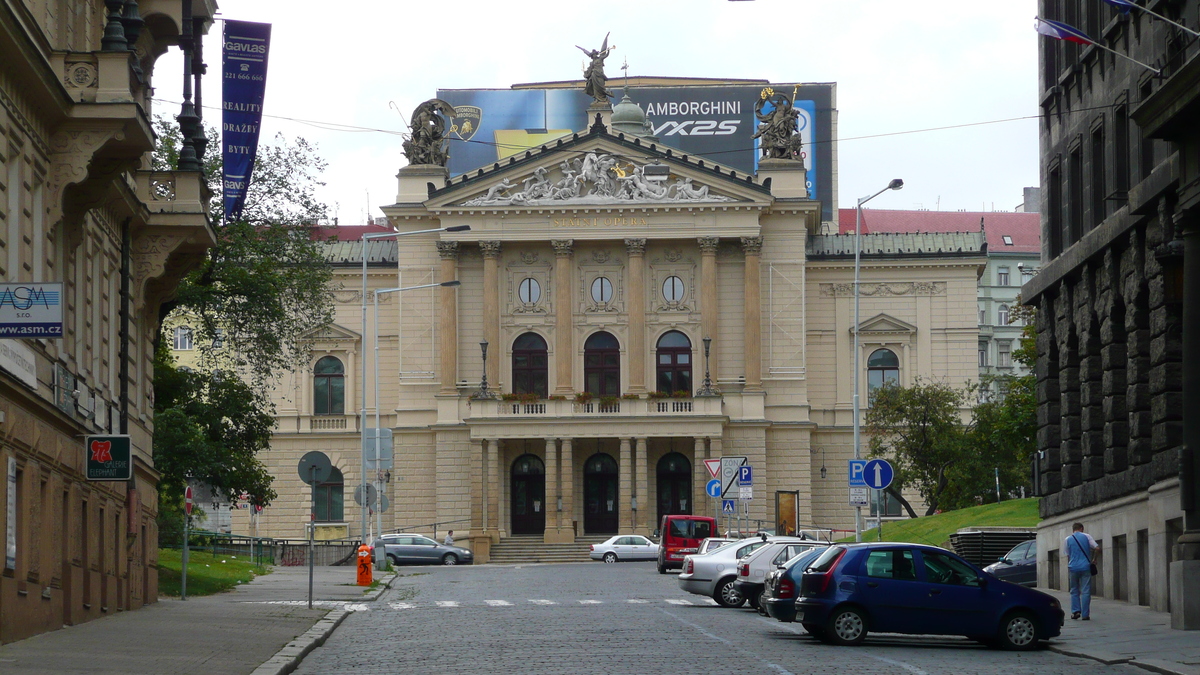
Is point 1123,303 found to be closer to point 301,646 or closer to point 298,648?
point 301,646

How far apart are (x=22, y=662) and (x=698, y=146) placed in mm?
90316

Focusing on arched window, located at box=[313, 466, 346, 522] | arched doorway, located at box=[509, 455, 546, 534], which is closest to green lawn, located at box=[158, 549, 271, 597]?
arched doorway, located at box=[509, 455, 546, 534]

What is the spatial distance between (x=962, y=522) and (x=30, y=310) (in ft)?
139

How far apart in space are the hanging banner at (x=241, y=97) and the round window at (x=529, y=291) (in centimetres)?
4553

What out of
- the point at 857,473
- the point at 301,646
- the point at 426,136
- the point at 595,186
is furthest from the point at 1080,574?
the point at 426,136

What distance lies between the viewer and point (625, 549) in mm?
67625

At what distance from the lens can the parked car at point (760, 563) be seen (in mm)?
31734

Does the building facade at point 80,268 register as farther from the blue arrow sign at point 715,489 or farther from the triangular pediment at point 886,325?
the triangular pediment at point 886,325

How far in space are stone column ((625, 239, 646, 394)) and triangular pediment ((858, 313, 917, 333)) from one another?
36.6ft

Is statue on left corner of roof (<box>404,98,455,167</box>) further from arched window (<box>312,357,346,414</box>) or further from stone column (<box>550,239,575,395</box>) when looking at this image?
arched window (<box>312,357,346,414</box>)

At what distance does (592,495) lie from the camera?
79000mm

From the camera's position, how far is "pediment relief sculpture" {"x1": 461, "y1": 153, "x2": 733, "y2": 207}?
78.4m

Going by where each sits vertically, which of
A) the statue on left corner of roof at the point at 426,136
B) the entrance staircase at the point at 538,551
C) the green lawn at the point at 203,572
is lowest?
the entrance staircase at the point at 538,551

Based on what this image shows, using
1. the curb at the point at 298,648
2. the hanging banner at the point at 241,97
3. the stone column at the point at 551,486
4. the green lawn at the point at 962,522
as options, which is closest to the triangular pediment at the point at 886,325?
the stone column at the point at 551,486
